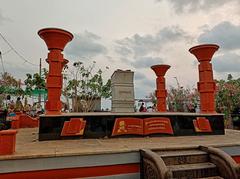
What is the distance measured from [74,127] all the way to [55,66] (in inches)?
66.7

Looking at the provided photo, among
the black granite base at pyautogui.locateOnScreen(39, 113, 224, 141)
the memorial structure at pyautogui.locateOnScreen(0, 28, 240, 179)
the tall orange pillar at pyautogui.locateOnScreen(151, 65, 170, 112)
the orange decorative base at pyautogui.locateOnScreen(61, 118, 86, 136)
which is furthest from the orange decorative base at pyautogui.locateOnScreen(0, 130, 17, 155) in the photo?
the tall orange pillar at pyautogui.locateOnScreen(151, 65, 170, 112)

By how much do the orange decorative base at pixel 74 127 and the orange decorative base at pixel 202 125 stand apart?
3501mm

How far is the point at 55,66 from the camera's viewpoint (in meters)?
5.98

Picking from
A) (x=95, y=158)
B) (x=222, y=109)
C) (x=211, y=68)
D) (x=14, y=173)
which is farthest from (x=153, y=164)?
(x=222, y=109)

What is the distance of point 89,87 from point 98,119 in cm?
1157

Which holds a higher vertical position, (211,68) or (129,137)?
(211,68)

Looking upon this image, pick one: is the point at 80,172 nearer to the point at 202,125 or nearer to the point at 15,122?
the point at 202,125

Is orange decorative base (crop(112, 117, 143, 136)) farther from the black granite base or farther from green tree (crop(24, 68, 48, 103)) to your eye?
green tree (crop(24, 68, 48, 103))

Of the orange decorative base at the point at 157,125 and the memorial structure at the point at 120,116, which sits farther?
the orange decorative base at the point at 157,125

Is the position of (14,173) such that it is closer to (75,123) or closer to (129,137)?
(75,123)

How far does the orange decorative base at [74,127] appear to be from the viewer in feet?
19.0

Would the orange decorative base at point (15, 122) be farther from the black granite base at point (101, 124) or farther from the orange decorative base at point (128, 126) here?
the orange decorative base at point (128, 126)

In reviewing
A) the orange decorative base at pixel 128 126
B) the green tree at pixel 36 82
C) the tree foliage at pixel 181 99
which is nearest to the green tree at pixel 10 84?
the green tree at pixel 36 82

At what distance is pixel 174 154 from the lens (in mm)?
4203
